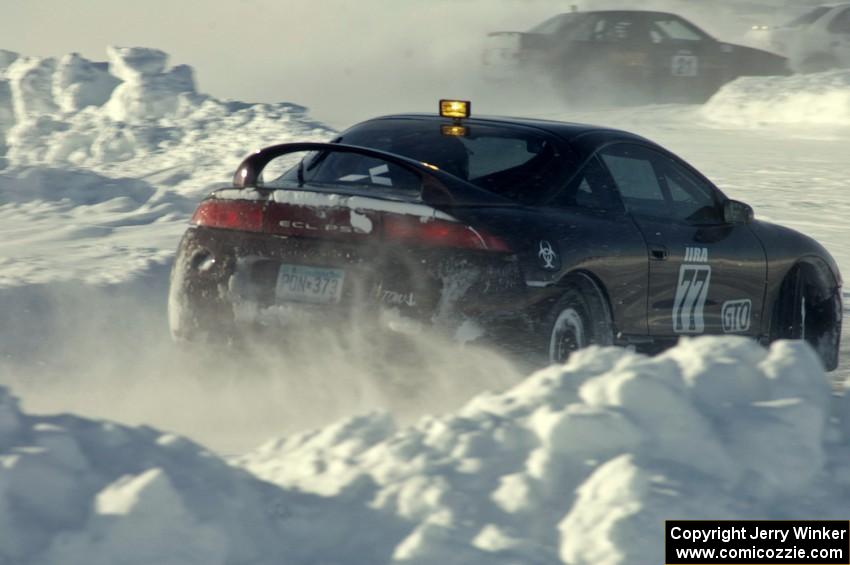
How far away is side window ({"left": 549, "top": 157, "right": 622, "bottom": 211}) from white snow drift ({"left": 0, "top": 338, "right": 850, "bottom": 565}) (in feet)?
5.68

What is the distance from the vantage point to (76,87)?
15648 mm

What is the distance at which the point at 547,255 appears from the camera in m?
5.30

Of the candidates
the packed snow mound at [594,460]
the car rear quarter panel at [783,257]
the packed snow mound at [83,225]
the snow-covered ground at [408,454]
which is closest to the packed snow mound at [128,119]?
the packed snow mound at [83,225]

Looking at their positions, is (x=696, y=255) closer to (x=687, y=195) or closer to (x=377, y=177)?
(x=687, y=195)

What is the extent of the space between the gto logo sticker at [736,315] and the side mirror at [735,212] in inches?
15.4

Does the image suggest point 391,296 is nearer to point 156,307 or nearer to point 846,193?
point 156,307

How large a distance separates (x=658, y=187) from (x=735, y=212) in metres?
0.44

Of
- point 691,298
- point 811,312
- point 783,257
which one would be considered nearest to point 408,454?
point 691,298

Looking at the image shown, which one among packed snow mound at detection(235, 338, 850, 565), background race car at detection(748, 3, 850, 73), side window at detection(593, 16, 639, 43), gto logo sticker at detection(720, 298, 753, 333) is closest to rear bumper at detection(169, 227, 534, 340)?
packed snow mound at detection(235, 338, 850, 565)

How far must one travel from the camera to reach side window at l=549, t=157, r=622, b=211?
226 inches

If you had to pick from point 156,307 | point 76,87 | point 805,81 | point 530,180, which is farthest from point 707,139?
point 530,180

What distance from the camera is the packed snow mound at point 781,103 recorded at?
2012cm

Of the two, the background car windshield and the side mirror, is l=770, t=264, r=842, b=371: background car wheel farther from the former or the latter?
the background car windshield

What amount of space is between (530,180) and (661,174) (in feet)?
3.48
